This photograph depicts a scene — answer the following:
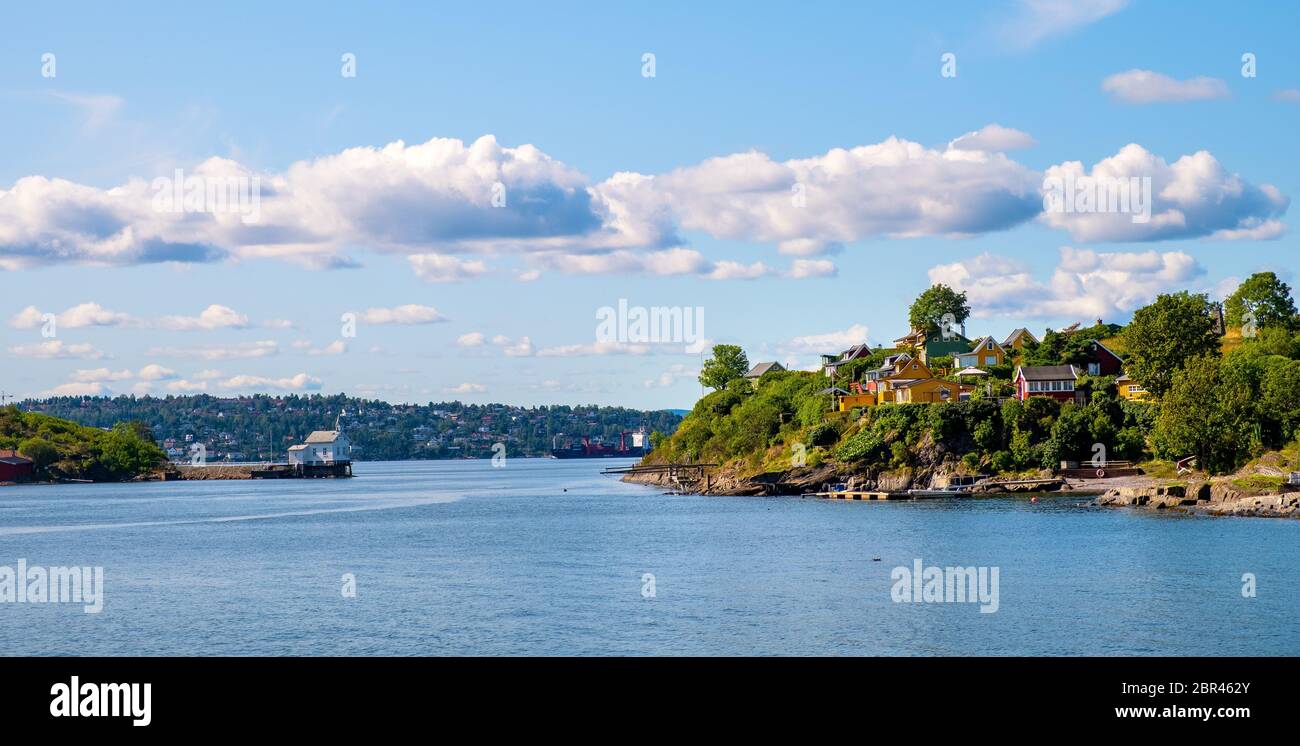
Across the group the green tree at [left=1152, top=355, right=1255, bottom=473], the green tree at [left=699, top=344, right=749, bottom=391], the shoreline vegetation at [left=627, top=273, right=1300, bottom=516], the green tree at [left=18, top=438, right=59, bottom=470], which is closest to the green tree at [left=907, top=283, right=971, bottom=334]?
the shoreline vegetation at [left=627, top=273, right=1300, bottom=516]

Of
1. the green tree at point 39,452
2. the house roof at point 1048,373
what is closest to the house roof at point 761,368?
the house roof at point 1048,373

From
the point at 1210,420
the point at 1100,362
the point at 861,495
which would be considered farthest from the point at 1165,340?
the point at 861,495

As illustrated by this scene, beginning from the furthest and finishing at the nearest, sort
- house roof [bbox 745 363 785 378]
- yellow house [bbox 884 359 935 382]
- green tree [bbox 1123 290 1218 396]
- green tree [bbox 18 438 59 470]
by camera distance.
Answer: green tree [bbox 18 438 59 470], house roof [bbox 745 363 785 378], yellow house [bbox 884 359 935 382], green tree [bbox 1123 290 1218 396]

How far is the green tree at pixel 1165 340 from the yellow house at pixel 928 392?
17.4 m

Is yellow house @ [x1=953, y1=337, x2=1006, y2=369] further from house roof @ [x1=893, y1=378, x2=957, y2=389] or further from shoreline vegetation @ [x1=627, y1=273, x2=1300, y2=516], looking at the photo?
house roof @ [x1=893, y1=378, x2=957, y2=389]

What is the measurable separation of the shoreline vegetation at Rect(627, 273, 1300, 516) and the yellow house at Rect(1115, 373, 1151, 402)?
13cm

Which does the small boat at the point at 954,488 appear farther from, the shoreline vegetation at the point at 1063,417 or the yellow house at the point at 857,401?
the yellow house at the point at 857,401

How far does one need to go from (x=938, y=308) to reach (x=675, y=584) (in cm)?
10805

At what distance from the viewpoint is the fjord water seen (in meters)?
36.1

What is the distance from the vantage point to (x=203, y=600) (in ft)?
152
